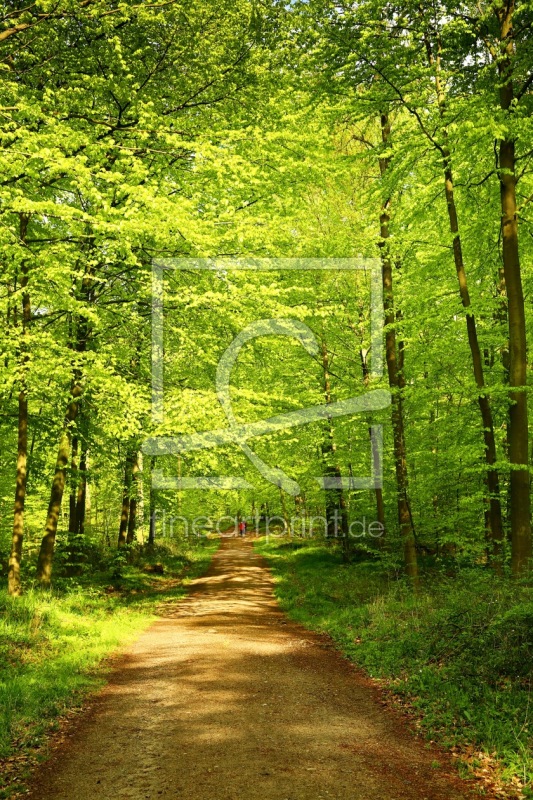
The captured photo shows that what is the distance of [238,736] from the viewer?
6078 mm

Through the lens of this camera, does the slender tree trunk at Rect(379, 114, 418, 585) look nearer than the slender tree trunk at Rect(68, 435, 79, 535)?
Yes

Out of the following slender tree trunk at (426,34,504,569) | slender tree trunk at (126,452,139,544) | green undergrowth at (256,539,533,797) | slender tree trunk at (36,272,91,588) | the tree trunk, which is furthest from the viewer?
slender tree trunk at (126,452,139,544)

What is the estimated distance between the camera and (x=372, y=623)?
1120cm

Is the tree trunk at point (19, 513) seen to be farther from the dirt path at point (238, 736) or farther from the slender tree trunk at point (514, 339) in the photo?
the slender tree trunk at point (514, 339)

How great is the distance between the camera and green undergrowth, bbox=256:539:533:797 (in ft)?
18.9

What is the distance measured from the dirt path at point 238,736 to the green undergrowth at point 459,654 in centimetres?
52

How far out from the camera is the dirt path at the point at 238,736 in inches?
193

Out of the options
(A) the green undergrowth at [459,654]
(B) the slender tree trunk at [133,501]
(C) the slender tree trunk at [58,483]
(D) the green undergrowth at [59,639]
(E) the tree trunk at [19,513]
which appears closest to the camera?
(A) the green undergrowth at [459,654]

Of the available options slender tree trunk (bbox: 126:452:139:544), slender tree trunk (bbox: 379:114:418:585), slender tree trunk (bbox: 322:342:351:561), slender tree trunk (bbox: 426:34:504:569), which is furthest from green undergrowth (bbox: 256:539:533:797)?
slender tree trunk (bbox: 126:452:139:544)

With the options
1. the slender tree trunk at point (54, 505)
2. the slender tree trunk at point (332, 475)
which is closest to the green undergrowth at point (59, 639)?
the slender tree trunk at point (54, 505)

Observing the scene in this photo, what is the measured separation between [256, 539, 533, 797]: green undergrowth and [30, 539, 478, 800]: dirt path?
516 mm

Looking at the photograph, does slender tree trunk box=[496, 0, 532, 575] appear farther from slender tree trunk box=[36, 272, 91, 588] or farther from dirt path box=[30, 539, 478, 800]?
slender tree trunk box=[36, 272, 91, 588]

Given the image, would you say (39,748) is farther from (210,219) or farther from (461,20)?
(461,20)

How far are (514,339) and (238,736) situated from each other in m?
7.85
